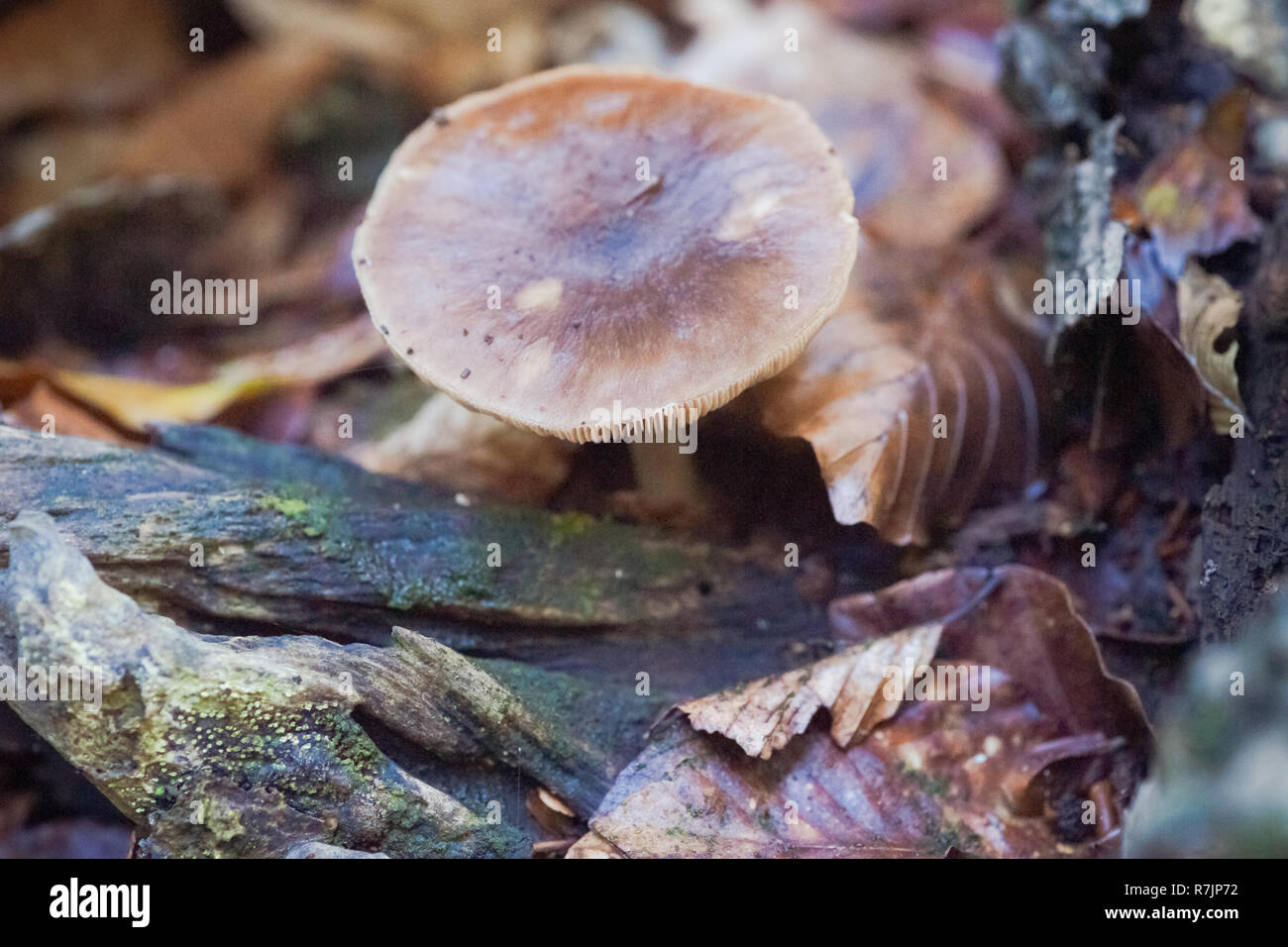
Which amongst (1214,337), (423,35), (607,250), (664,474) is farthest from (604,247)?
(423,35)

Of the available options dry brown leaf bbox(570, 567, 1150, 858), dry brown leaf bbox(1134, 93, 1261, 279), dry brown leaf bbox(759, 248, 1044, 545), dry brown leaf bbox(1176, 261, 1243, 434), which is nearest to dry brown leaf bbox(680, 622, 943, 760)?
dry brown leaf bbox(570, 567, 1150, 858)

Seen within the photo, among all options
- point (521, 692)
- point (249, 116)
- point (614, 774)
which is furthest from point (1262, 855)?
point (249, 116)

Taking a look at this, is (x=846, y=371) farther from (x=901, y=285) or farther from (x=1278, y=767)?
(x=1278, y=767)

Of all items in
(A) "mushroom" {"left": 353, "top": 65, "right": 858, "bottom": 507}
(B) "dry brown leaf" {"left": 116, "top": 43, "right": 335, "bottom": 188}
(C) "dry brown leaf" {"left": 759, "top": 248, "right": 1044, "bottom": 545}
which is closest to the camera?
(A) "mushroom" {"left": 353, "top": 65, "right": 858, "bottom": 507}

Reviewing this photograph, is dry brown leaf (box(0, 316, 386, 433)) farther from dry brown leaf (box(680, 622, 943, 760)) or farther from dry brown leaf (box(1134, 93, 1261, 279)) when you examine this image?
dry brown leaf (box(1134, 93, 1261, 279))

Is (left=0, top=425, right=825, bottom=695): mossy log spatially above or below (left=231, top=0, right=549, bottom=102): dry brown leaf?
below
